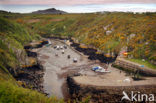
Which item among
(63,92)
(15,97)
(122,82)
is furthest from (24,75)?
(122,82)

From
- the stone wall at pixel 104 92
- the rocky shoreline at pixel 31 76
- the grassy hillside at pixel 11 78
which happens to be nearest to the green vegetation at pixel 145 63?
the stone wall at pixel 104 92

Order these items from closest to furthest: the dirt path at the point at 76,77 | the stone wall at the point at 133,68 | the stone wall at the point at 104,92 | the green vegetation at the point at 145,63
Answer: the stone wall at the point at 104,92 < the dirt path at the point at 76,77 < the stone wall at the point at 133,68 < the green vegetation at the point at 145,63

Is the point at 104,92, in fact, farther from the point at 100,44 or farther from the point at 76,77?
the point at 100,44

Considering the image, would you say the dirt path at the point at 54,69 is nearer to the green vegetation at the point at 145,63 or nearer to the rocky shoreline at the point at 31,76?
the rocky shoreline at the point at 31,76

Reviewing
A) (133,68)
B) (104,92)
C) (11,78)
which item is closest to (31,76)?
(11,78)

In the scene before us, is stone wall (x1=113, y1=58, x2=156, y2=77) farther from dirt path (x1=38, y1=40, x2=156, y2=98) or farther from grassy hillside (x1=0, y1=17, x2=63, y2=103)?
grassy hillside (x1=0, y1=17, x2=63, y2=103)

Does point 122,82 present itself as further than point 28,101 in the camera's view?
Yes

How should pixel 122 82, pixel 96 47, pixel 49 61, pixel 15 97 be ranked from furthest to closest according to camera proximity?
1. pixel 96 47
2. pixel 49 61
3. pixel 122 82
4. pixel 15 97

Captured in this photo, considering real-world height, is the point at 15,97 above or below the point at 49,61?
above

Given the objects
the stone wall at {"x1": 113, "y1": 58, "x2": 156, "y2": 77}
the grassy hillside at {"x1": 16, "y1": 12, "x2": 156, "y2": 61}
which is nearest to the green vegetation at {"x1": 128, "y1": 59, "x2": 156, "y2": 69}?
the grassy hillside at {"x1": 16, "y1": 12, "x2": 156, "y2": 61}

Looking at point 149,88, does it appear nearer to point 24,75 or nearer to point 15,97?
point 15,97

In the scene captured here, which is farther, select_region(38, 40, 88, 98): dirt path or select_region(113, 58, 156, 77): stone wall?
select_region(113, 58, 156, 77): stone wall
